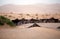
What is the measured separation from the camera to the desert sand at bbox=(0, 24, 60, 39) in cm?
202

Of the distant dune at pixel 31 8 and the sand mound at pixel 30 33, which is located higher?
the distant dune at pixel 31 8

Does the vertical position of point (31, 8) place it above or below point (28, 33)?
above

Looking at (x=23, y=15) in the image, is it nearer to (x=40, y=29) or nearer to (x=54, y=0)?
(x=40, y=29)

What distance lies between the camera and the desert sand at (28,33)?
6.63ft

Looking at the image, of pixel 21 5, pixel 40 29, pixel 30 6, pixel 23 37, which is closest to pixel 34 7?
pixel 30 6

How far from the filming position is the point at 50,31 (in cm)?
206

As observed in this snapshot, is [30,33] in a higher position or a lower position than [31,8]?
lower

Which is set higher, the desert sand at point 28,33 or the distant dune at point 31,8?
the distant dune at point 31,8

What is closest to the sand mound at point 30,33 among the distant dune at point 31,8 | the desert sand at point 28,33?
the desert sand at point 28,33

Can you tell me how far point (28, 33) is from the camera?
204cm

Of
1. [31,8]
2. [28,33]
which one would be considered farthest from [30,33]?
[31,8]

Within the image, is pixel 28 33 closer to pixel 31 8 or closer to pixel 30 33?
pixel 30 33

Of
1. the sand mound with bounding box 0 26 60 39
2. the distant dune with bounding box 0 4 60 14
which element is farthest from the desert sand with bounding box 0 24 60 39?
the distant dune with bounding box 0 4 60 14

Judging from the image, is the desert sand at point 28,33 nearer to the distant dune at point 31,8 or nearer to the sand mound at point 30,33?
the sand mound at point 30,33
